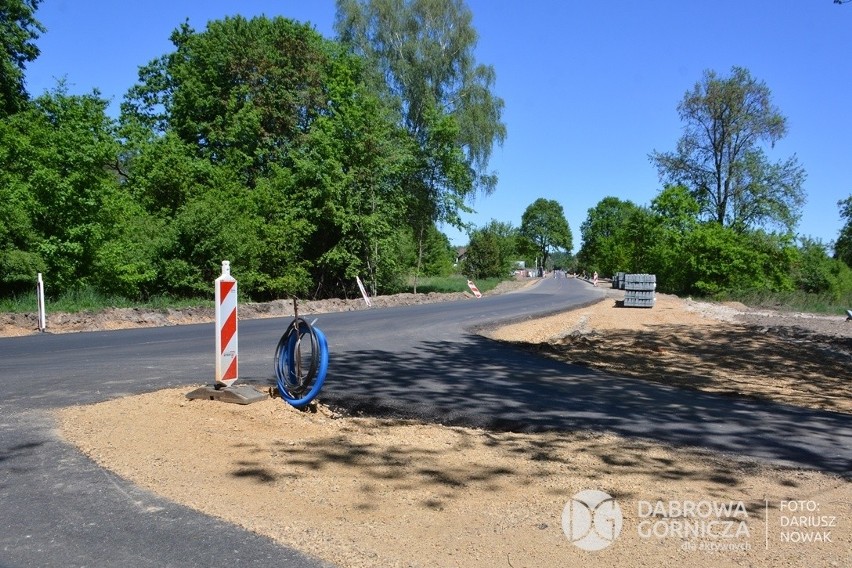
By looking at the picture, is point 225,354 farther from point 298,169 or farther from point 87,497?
point 298,169

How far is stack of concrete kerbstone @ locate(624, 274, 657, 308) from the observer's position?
88.8ft

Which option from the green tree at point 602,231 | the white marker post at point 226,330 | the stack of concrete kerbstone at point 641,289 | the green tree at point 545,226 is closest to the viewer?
the white marker post at point 226,330

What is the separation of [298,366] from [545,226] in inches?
5702

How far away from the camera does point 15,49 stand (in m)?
29.8

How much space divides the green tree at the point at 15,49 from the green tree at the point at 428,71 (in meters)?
17.2

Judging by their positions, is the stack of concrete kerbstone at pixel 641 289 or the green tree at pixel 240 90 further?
the green tree at pixel 240 90

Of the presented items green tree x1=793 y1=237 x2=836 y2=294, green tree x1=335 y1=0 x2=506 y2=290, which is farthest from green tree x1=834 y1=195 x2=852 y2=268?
green tree x1=335 y1=0 x2=506 y2=290

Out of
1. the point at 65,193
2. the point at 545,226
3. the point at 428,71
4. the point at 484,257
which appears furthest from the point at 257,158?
the point at 545,226

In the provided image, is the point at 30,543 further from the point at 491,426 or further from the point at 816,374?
the point at 816,374

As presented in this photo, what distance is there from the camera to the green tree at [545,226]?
147000mm

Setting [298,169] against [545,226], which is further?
[545,226]

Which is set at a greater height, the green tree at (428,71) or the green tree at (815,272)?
the green tree at (428,71)

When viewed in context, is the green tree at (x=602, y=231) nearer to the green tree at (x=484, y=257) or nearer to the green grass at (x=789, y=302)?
the green tree at (x=484, y=257)

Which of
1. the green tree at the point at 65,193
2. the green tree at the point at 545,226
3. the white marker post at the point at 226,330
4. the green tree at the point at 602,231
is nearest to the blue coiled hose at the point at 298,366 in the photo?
the white marker post at the point at 226,330
